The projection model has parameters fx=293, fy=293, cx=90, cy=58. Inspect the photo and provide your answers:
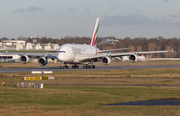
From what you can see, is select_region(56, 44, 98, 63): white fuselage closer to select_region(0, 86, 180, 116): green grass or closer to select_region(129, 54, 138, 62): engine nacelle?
select_region(129, 54, 138, 62): engine nacelle

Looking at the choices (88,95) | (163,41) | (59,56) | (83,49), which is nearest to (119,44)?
(163,41)

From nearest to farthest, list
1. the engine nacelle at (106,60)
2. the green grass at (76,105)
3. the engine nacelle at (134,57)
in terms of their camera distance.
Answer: the green grass at (76,105), the engine nacelle at (134,57), the engine nacelle at (106,60)

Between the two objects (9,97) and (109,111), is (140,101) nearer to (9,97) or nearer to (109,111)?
(109,111)

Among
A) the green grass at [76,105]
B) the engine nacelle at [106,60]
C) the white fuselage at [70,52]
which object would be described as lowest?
the green grass at [76,105]

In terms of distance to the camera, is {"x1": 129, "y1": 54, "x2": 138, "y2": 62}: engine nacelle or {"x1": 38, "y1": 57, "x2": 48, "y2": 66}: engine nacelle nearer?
{"x1": 129, "y1": 54, "x2": 138, "y2": 62}: engine nacelle

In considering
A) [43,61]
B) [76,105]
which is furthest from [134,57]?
[76,105]

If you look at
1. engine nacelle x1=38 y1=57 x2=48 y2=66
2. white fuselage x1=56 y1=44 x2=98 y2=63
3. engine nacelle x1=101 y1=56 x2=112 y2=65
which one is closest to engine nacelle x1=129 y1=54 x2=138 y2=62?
engine nacelle x1=101 y1=56 x2=112 y2=65

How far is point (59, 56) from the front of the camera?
64625 millimetres

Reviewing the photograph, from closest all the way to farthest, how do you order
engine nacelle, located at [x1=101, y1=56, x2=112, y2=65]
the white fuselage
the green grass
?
the green grass → the white fuselage → engine nacelle, located at [x1=101, y1=56, x2=112, y2=65]

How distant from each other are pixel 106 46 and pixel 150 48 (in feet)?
151

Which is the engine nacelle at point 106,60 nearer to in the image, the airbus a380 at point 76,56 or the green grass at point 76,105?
the airbus a380 at point 76,56

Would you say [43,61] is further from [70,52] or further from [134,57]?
[134,57]

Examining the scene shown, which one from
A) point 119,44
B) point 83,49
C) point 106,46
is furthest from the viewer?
point 119,44

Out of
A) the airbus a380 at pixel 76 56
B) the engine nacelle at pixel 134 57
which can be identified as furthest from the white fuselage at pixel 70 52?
the engine nacelle at pixel 134 57
